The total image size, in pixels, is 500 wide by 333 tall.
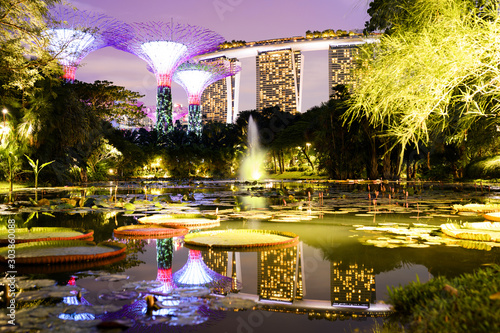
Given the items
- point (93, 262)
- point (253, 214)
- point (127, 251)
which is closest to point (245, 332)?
point (93, 262)

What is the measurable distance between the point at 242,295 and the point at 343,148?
103 ft

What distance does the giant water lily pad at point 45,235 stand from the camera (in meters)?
6.48

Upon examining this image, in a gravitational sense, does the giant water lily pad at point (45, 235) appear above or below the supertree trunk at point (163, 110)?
below

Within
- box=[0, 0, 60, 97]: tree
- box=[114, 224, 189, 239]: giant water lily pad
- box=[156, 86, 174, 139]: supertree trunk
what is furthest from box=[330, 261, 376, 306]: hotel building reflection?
box=[156, 86, 174, 139]: supertree trunk

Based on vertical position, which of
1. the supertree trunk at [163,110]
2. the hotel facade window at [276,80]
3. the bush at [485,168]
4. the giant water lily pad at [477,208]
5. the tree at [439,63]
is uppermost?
the hotel facade window at [276,80]

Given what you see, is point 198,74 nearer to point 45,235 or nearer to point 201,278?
point 45,235

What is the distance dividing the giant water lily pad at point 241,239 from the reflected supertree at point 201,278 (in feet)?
3.23

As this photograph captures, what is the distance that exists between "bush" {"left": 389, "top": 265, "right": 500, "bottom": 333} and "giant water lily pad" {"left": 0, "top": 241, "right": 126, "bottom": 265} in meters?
3.63

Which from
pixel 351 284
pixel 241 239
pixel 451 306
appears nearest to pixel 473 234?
pixel 351 284

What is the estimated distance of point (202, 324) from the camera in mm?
3332

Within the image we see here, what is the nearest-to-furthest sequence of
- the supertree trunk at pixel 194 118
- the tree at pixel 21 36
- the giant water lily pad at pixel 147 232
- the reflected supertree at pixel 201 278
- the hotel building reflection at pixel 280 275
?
the hotel building reflection at pixel 280 275 < the reflected supertree at pixel 201 278 < the giant water lily pad at pixel 147 232 < the tree at pixel 21 36 < the supertree trunk at pixel 194 118

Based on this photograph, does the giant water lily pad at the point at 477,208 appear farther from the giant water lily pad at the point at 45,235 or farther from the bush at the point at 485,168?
the bush at the point at 485,168

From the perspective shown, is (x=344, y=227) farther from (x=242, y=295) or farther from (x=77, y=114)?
(x=77, y=114)

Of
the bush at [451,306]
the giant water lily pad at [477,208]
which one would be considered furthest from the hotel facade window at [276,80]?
the bush at [451,306]
